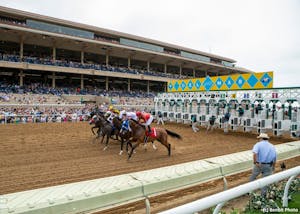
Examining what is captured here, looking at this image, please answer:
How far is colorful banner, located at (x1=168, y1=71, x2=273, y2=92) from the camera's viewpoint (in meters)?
12.4

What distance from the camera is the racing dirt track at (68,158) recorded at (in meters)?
4.93

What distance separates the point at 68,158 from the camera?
666 centimetres

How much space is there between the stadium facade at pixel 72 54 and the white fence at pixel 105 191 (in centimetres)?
2826

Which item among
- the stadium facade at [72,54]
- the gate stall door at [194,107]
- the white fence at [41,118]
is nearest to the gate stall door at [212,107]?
the gate stall door at [194,107]

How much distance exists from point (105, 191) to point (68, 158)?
393cm

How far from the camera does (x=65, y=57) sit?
123ft

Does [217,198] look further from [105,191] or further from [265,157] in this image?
Answer: [265,157]

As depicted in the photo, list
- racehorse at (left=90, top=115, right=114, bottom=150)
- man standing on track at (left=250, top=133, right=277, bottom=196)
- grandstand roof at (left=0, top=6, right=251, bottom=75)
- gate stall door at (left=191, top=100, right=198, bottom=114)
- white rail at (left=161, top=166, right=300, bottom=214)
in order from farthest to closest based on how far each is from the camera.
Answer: grandstand roof at (left=0, top=6, right=251, bottom=75), gate stall door at (left=191, top=100, right=198, bottom=114), racehorse at (left=90, top=115, right=114, bottom=150), man standing on track at (left=250, top=133, right=277, bottom=196), white rail at (left=161, top=166, right=300, bottom=214)

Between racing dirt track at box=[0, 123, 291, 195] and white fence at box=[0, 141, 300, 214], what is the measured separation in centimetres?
148

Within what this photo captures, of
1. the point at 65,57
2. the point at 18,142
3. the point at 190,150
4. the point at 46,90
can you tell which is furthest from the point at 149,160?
the point at 65,57

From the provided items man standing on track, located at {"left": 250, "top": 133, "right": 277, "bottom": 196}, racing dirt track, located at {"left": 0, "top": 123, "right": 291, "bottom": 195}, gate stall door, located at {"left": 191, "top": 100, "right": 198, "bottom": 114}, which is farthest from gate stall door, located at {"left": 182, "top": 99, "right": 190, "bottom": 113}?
man standing on track, located at {"left": 250, "top": 133, "right": 277, "bottom": 196}

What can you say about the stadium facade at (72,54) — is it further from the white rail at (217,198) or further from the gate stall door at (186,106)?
the white rail at (217,198)

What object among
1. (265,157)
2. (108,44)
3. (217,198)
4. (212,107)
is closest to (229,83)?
(212,107)

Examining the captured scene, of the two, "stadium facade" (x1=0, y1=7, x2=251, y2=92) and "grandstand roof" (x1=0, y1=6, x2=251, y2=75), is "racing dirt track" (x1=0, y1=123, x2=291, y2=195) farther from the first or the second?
"grandstand roof" (x1=0, y1=6, x2=251, y2=75)
